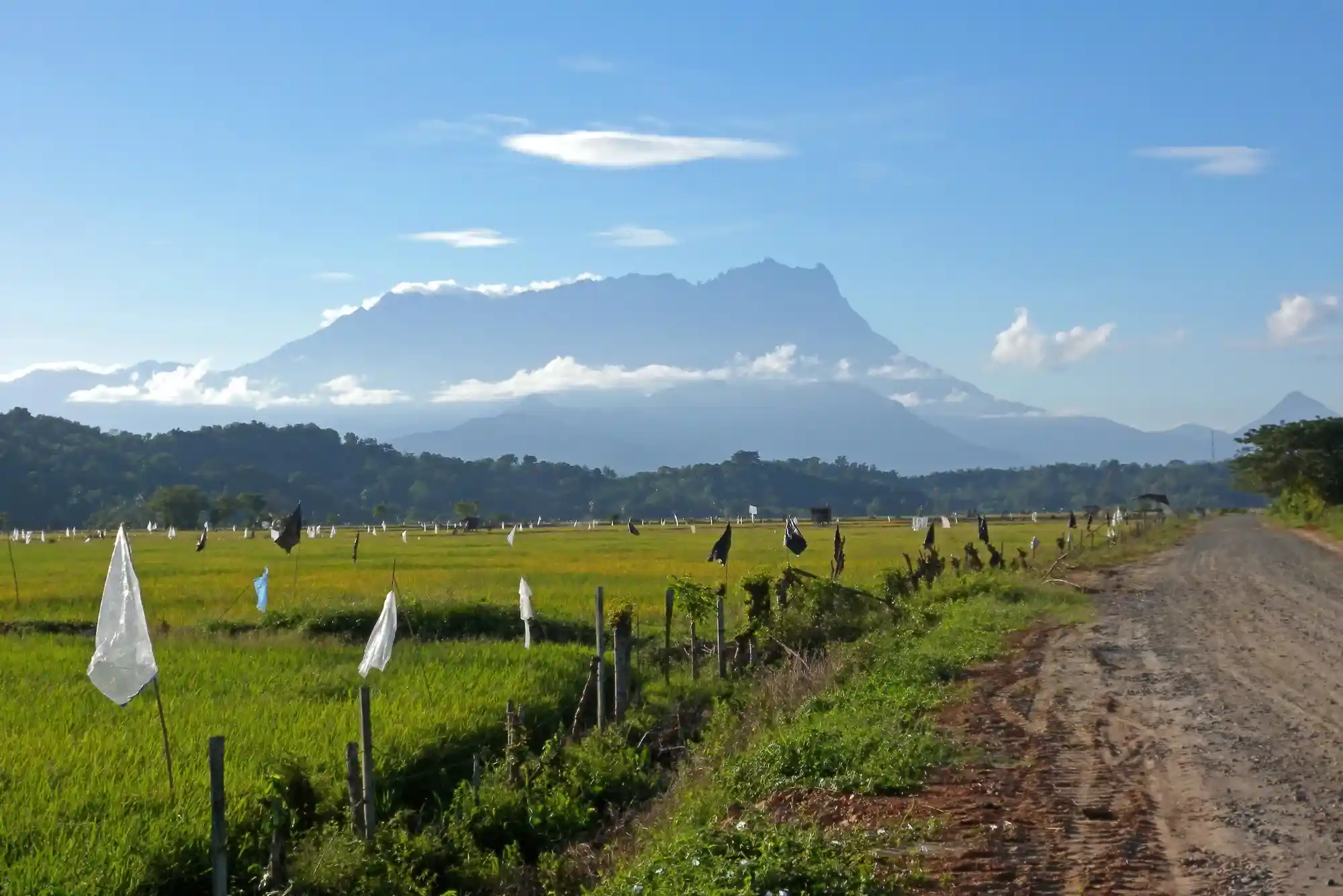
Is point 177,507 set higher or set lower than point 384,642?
higher

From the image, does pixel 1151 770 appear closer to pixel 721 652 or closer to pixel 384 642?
pixel 384 642

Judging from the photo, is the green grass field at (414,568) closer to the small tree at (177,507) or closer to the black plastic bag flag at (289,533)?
the black plastic bag flag at (289,533)

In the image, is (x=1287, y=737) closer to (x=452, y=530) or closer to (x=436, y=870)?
(x=436, y=870)

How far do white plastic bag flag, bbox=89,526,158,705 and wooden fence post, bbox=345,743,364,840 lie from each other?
146 centimetres

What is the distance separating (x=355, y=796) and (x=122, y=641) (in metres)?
2.01

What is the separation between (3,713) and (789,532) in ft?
43.3

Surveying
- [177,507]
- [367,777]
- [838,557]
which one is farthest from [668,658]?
[177,507]

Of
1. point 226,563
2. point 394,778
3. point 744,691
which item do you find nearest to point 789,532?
point 744,691

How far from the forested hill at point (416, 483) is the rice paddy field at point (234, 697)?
68.2 metres

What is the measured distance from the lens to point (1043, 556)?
36.9 meters

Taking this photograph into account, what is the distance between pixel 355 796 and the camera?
9500 mm

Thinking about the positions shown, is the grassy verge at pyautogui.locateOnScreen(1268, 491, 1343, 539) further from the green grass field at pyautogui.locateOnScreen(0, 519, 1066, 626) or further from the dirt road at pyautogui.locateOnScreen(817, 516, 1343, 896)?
the dirt road at pyautogui.locateOnScreen(817, 516, 1343, 896)

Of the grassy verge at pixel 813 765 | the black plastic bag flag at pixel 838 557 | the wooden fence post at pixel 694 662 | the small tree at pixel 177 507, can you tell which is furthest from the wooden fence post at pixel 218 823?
the small tree at pixel 177 507

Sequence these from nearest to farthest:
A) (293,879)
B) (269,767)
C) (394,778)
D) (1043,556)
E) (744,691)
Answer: (293,879), (269,767), (394,778), (744,691), (1043,556)
